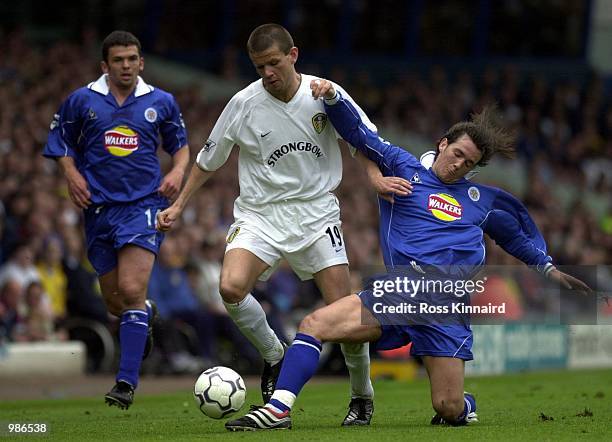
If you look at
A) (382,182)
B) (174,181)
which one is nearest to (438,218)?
(382,182)

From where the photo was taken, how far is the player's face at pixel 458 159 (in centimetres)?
833

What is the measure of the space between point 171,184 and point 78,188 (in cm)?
72

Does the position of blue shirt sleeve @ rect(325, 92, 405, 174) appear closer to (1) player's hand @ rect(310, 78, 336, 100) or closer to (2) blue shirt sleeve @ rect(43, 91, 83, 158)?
(1) player's hand @ rect(310, 78, 336, 100)

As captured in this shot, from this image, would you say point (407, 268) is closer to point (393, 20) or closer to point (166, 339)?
point (166, 339)

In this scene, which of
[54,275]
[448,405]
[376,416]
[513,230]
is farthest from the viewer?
[54,275]

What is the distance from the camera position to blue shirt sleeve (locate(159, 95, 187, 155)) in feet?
33.1

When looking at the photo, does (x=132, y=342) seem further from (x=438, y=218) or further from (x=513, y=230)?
(x=513, y=230)

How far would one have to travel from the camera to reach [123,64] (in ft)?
31.7

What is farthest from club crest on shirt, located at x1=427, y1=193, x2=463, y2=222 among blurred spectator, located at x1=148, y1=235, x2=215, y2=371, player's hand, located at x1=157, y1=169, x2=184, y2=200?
blurred spectator, located at x1=148, y1=235, x2=215, y2=371

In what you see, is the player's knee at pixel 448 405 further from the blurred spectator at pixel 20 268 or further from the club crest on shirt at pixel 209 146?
the blurred spectator at pixel 20 268

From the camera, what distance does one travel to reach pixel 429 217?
8.34 meters

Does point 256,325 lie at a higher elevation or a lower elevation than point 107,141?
lower

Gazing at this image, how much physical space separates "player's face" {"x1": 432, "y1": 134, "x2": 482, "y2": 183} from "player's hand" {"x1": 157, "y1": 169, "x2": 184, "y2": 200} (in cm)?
237

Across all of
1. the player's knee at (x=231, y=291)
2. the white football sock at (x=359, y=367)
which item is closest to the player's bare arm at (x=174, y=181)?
the player's knee at (x=231, y=291)
